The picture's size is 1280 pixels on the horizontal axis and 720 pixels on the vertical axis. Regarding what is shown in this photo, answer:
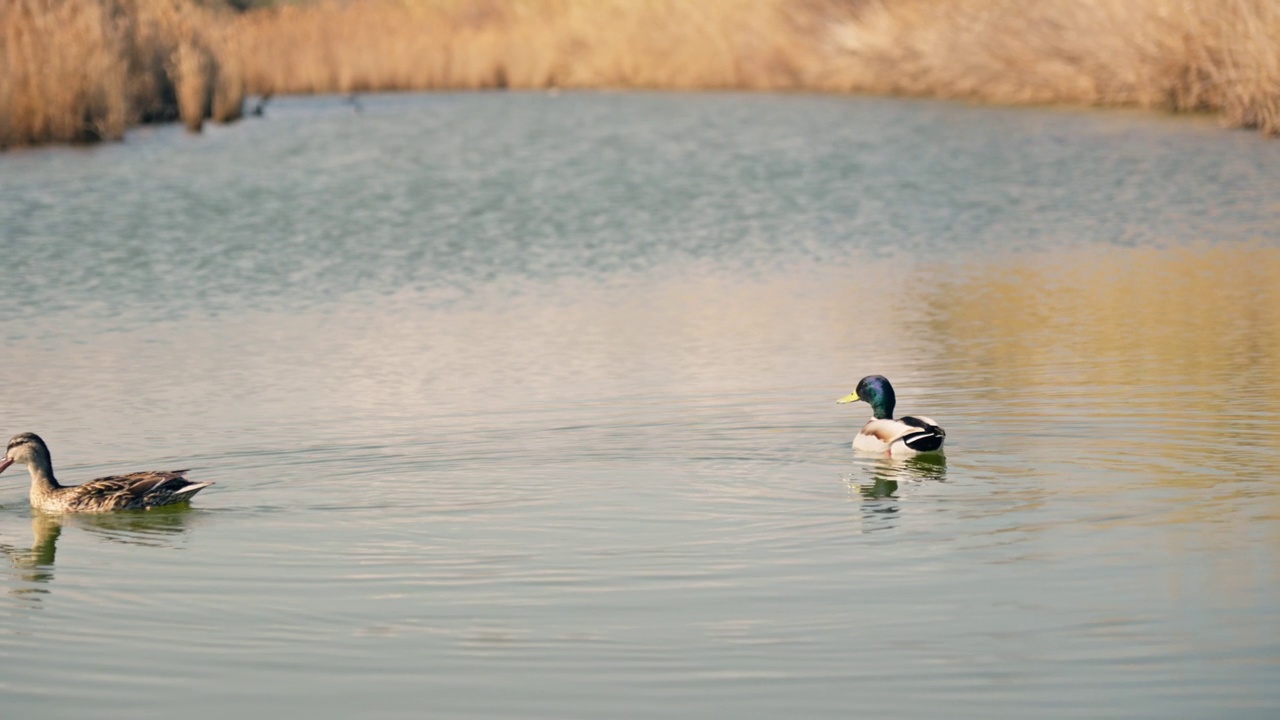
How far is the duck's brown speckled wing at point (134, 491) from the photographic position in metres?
7.20

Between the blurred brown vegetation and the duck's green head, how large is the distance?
46.7ft

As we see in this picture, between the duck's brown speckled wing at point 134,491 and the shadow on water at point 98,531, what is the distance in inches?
2.0

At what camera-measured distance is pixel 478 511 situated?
716 centimetres

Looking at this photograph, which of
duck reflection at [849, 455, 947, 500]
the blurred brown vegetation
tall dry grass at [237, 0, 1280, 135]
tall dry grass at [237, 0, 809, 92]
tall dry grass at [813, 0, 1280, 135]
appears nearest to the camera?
duck reflection at [849, 455, 947, 500]

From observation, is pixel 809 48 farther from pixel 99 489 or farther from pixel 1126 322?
pixel 99 489

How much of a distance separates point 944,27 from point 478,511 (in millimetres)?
23965

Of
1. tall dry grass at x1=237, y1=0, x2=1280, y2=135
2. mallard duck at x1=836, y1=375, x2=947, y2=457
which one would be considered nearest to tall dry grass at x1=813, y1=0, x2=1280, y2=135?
tall dry grass at x1=237, y1=0, x2=1280, y2=135

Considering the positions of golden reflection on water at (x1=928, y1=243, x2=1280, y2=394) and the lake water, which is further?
golden reflection on water at (x1=928, y1=243, x2=1280, y2=394)

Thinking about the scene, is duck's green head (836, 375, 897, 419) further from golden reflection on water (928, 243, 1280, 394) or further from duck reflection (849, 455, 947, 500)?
golden reflection on water (928, 243, 1280, 394)

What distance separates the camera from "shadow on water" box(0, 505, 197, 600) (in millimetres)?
6766

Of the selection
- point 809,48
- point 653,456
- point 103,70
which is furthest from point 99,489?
point 809,48

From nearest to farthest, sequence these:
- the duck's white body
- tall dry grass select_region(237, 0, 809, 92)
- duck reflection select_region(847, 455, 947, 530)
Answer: duck reflection select_region(847, 455, 947, 530), the duck's white body, tall dry grass select_region(237, 0, 809, 92)

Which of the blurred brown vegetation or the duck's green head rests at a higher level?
the blurred brown vegetation

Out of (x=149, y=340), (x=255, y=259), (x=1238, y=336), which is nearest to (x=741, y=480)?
(x=1238, y=336)
